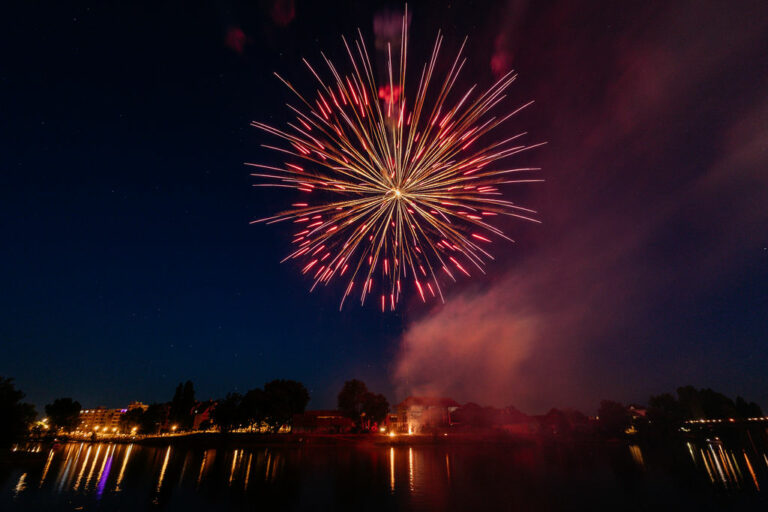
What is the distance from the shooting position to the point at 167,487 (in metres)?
28.7

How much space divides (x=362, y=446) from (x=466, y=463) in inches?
1004

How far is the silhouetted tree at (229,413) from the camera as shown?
77.2 metres

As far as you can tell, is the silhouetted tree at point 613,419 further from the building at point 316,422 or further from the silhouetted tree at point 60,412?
the silhouetted tree at point 60,412

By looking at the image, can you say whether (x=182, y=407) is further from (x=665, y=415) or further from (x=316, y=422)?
(x=665, y=415)

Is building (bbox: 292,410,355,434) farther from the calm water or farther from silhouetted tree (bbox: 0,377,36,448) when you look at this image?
silhouetted tree (bbox: 0,377,36,448)

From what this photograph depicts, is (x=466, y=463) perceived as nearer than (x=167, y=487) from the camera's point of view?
No

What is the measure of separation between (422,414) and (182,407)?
2540 inches

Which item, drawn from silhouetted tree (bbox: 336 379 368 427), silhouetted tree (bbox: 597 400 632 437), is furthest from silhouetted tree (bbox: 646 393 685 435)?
silhouetted tree (bbox: 336 379 368 427)

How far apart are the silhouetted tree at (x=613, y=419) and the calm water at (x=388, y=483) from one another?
29344 mm

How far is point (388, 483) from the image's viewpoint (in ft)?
99.2

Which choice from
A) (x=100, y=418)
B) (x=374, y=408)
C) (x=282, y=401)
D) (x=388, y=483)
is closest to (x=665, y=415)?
(x=374, y=408)

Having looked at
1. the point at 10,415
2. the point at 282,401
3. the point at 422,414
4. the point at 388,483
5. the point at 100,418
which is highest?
the point at 100,418

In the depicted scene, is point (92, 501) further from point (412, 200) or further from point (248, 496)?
point (412, 200)

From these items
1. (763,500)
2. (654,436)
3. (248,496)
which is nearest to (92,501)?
(248,496)
